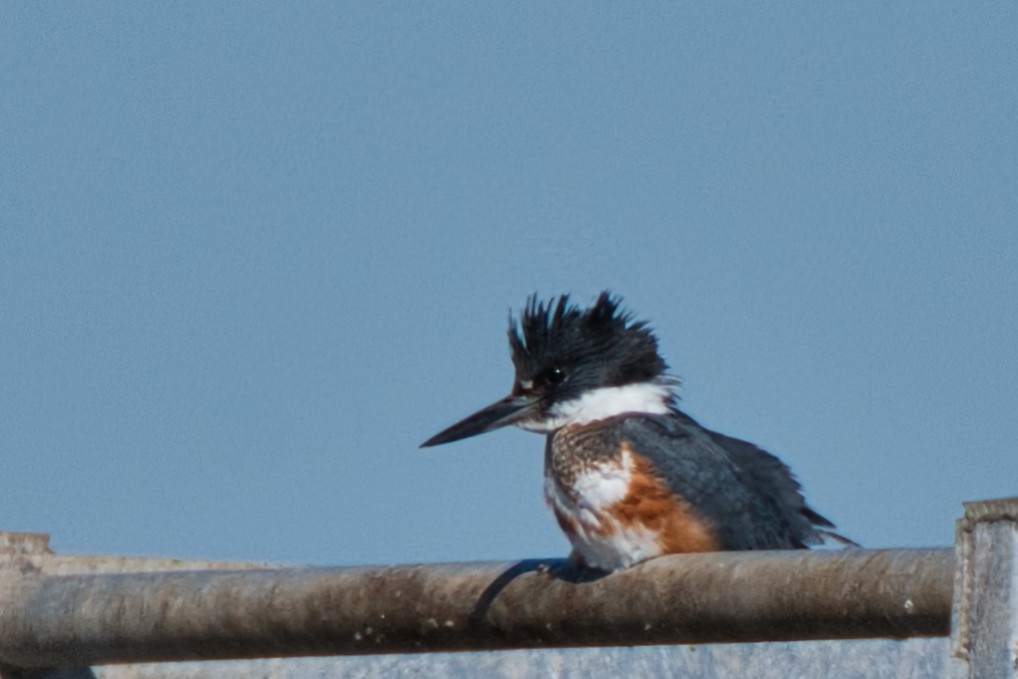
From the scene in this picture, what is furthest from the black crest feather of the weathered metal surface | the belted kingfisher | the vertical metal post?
the vertical metal post

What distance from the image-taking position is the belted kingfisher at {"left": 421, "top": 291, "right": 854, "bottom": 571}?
4.74 metres

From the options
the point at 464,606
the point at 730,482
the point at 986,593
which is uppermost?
the point at 730,482

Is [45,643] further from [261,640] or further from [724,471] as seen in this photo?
[724,471]

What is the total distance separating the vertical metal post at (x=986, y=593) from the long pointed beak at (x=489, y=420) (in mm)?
3025

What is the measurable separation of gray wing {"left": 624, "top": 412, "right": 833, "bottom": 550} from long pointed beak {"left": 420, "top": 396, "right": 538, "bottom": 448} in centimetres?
41

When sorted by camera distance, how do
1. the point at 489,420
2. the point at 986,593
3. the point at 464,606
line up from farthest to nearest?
the point at 489,420 → the point at 464,606 → the point at 986,593

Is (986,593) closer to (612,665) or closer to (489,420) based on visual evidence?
(612,665)

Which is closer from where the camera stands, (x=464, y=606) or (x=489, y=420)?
(x=464, y=606)

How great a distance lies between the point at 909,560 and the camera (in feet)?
9.42

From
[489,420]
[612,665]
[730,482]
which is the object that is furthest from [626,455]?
[612,665]

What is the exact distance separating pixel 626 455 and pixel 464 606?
1405 mm

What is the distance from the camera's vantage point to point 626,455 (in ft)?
16.1

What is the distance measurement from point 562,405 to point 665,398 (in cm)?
33

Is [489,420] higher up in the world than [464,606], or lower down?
higher up
